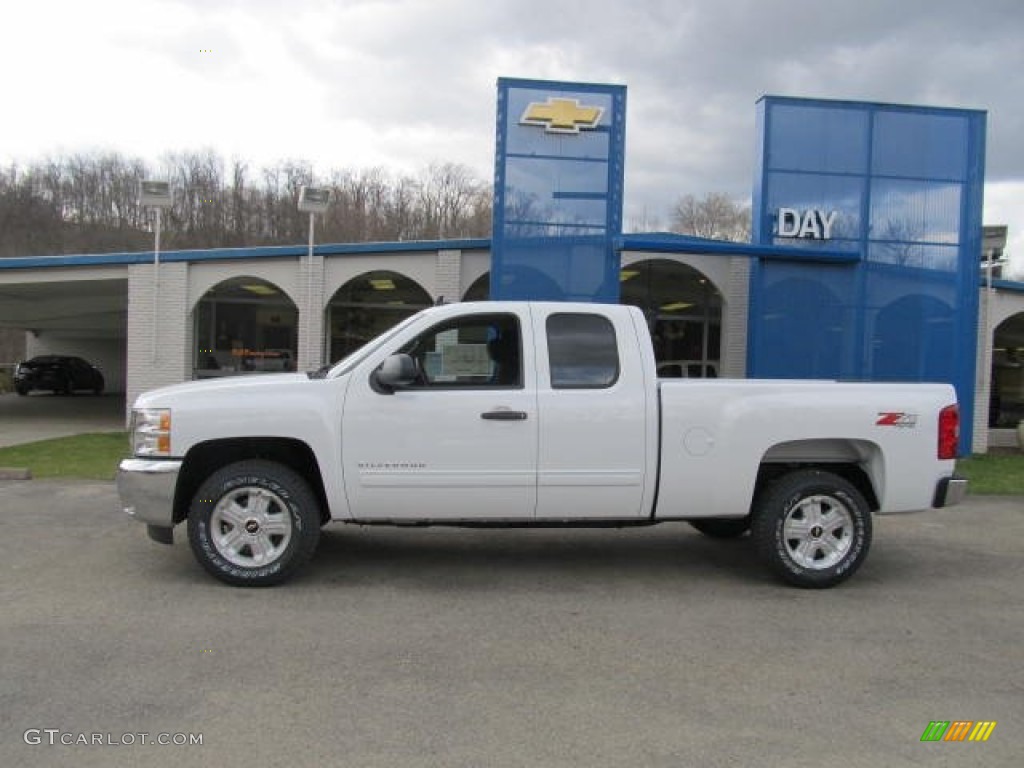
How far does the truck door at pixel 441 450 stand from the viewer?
5914 millimetres

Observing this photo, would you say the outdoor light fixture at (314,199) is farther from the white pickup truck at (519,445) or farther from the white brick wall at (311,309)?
the white pickup truck at (519,445)

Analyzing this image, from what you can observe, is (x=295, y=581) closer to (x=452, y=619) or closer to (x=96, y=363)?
(x=452, y=619)

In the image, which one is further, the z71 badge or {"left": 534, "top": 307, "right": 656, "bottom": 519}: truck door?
the z71 badge

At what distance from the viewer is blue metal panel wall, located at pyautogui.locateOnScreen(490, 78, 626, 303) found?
14695 millimetres

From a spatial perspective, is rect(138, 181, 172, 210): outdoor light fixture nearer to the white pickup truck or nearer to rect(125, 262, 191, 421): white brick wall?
rect(125, 262, 191, 421): white brick wall

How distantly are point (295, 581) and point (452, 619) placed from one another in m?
1.39

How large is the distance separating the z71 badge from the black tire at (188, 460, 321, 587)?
4.03 metres

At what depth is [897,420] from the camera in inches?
247

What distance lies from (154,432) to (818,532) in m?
4.68

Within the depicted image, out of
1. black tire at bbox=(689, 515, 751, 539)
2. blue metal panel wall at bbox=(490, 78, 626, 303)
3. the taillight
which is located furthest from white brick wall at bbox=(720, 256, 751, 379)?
the taillight

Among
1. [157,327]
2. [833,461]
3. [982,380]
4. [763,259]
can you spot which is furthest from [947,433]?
[157,327]

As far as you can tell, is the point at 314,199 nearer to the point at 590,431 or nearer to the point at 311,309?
the point at 311,309

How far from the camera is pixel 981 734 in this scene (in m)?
3.87

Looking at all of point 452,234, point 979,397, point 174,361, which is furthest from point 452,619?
point 452,234
